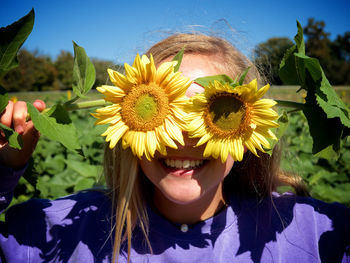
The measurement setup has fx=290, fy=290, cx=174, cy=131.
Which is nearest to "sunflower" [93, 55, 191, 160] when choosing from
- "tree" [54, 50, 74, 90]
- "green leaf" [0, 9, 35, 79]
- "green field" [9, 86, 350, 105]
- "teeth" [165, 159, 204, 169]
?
"teeth" [165, 159, 204, 169]

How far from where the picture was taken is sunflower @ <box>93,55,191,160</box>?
1.13 m

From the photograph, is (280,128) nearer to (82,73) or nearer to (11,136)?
(82,73)

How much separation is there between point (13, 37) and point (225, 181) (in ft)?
4.55

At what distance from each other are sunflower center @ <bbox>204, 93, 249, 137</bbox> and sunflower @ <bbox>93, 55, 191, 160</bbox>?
0.11 meters

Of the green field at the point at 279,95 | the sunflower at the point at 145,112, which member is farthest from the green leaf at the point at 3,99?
the green field at the point at 279,95

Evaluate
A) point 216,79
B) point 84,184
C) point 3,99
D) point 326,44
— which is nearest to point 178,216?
point 216,79

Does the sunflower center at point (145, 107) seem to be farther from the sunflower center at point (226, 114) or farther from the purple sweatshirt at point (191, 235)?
the purple sweatshirt at point (191, 235)

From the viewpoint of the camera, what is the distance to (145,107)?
1169 mm

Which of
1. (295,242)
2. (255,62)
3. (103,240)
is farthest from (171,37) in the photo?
(295,242)

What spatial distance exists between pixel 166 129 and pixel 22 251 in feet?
3.38

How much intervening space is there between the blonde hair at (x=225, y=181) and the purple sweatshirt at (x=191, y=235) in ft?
0.32

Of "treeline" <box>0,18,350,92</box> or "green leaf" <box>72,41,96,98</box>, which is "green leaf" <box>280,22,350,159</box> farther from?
"treeline" <box>0,18,350,92</box>

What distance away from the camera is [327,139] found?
114cm

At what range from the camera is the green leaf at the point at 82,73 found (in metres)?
1.20
